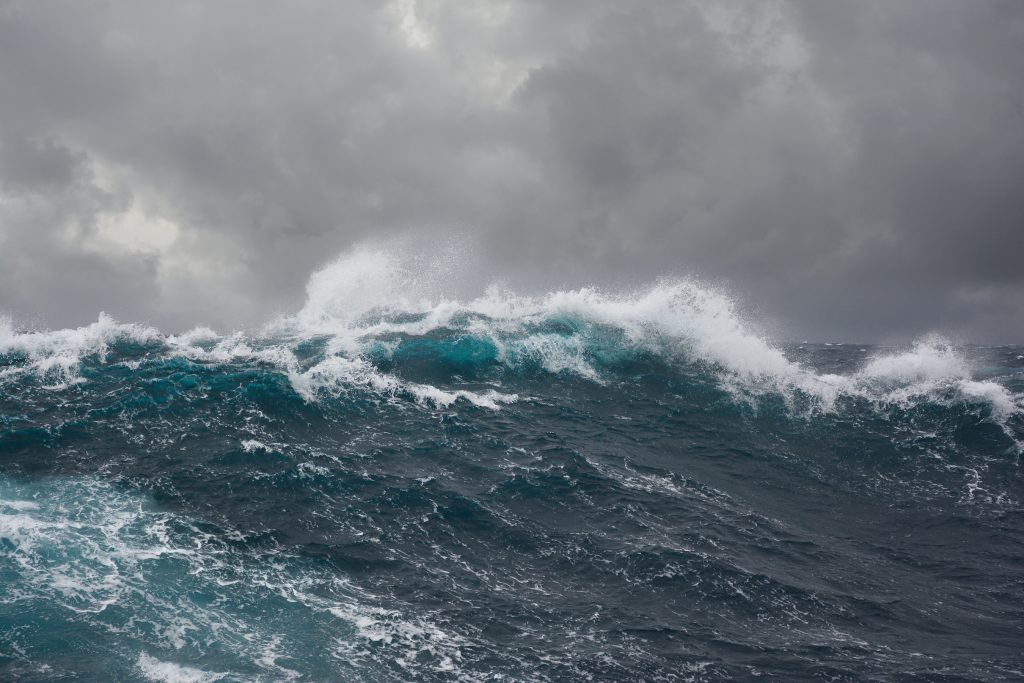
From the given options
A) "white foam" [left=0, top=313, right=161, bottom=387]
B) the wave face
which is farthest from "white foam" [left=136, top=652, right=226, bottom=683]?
"white foam" [left=0, top=313, right=161, bottom=387]

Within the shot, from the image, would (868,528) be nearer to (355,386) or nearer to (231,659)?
(231,659)

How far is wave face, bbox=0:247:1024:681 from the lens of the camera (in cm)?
2217

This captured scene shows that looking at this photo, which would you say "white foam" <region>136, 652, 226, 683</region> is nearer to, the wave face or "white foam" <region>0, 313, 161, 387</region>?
the wave face

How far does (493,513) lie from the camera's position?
3228cm

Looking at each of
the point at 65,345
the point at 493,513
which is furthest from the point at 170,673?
the point at 65,345

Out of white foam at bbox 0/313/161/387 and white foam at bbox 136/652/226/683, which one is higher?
white foam at bbox 0/313/161/387

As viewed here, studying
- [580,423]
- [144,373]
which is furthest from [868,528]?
[144,373]

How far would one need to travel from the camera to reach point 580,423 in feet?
153

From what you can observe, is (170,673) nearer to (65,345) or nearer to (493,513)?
(493,513)

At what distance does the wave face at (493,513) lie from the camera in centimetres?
2217

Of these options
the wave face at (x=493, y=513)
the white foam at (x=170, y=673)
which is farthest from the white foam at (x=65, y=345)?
the white foam at (x=170, y=673)

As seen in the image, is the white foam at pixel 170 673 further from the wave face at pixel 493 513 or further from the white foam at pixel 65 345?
the white foam at pixel 65 345

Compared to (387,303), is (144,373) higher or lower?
lower

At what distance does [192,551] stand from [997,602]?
3563 cm
